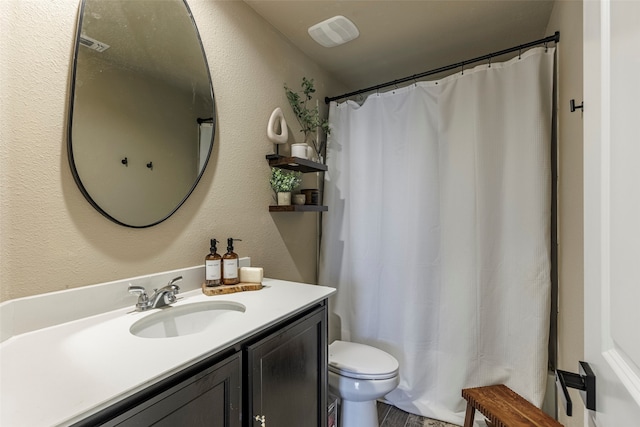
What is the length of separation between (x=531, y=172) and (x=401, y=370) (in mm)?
1424

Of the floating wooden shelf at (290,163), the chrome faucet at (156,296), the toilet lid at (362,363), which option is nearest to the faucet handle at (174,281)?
the chrome faucet at (156,296)

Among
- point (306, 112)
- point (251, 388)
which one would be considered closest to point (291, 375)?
point (251, 388)

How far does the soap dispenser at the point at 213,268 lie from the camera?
125cm

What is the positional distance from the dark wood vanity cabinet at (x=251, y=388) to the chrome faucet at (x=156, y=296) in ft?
1.36

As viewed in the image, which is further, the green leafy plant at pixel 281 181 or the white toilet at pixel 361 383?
the green leafy plant at pixel 281 181

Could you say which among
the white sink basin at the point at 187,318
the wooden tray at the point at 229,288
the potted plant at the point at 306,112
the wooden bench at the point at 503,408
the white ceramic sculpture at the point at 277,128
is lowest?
the wooden bench at the point at 503,408

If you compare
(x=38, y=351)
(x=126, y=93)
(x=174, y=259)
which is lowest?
(x=38, y=351)

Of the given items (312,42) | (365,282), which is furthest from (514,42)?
(365,282)

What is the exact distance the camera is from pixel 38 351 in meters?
0.71

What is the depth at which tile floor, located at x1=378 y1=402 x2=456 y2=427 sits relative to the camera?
68.5 inches

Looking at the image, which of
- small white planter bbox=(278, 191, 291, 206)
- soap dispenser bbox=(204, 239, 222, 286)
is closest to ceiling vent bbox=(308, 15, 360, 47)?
small white planter bbox=(278, 191, 291, 206)

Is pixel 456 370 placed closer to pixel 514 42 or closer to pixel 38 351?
pixel 38 351

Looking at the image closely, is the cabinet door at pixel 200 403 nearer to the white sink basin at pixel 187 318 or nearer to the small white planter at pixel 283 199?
the white sink basin at pixel 187 318

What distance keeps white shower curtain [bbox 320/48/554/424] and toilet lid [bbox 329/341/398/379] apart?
1.01 feet
